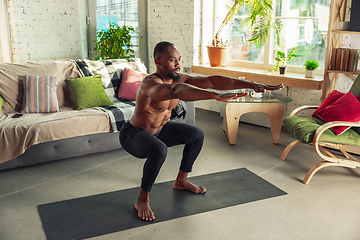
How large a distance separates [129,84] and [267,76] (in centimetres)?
176

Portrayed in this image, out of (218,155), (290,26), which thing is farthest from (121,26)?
(218,155)

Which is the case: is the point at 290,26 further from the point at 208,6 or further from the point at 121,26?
the point at 121,26

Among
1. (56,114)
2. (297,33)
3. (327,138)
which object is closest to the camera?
A: (327,138)

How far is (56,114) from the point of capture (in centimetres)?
327

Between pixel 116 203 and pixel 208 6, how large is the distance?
366 cm

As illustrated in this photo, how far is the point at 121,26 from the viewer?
5.83 meters

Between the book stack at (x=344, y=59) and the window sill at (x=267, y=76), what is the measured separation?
29 centimetres

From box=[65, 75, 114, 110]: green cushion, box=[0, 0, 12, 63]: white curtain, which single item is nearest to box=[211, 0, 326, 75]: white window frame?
box=[65, 75, 114, 110]: green cushion

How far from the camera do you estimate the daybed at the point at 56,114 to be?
2.93 meters

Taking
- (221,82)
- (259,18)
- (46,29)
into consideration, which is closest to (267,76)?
(259,18)

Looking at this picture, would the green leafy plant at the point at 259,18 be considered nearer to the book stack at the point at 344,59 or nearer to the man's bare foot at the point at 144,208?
the book stack at the point at 344,59

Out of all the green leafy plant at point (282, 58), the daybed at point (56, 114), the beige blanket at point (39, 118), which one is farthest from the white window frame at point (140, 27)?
the green leafy plant at point (282, 58)

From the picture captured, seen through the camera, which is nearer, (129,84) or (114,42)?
(129,84)

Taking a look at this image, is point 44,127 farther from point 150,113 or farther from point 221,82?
point 221,82
